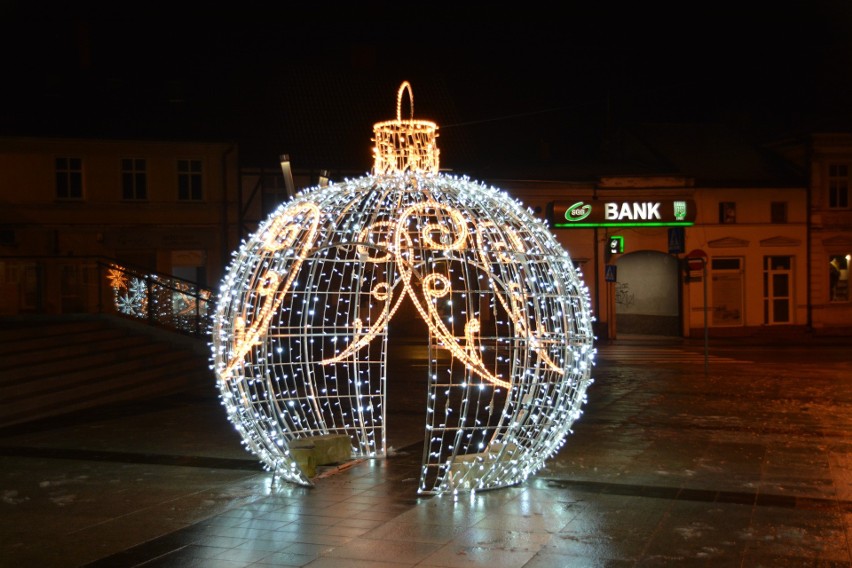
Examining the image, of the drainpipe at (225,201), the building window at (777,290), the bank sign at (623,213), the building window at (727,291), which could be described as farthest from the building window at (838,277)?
the drainpipe at (225,201)

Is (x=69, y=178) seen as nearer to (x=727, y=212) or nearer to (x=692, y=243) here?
(x=692, y=243)

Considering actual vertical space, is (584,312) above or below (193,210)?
below

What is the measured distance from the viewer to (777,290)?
3170 cm

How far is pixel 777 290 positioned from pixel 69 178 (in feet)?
74.3

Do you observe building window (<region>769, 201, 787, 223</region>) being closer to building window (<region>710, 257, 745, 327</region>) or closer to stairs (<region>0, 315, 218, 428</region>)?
building window (<region>710, 257, 745, 327</region>)

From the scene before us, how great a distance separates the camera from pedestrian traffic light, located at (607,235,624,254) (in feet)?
99.3

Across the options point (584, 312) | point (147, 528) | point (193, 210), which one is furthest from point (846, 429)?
point (193, 210)

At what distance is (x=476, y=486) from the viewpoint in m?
8.02

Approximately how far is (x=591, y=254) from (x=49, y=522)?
82.1ft

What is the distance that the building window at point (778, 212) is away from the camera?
103ft

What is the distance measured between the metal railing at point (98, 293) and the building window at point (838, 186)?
72.5 feet

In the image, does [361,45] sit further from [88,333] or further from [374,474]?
[374,474]

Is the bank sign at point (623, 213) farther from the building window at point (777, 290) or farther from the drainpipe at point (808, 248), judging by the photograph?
the drainpipe at point (808, 248)

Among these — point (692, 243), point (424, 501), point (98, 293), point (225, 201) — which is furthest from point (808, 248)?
point (424, 501)
